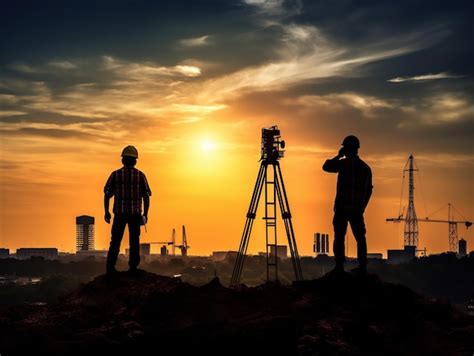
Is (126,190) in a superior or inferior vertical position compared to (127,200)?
superior

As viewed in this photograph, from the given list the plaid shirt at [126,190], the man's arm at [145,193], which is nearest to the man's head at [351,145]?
the man's arm at [145,193]

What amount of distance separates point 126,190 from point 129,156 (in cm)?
106

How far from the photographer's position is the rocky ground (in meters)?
18.8

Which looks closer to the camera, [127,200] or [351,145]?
[351,145]

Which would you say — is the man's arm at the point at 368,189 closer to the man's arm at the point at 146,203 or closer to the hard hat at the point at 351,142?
the hard hat at the point at 351,142

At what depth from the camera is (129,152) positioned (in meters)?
24.2

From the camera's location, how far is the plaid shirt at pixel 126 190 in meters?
23.9

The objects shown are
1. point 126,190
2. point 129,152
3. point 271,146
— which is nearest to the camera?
point 126,190

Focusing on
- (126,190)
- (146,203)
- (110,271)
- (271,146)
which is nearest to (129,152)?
(126,190)

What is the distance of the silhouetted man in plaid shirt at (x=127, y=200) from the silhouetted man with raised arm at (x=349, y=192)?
5.65 m

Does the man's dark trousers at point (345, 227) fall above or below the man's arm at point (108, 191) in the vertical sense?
below

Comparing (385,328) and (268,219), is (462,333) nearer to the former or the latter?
(385,328)

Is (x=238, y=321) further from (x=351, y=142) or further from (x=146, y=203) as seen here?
(x=351, y=142)

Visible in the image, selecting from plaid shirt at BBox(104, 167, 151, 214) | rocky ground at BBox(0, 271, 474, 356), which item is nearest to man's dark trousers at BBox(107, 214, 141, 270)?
plaid shirt at BBox(104, 167, 151, 214)
